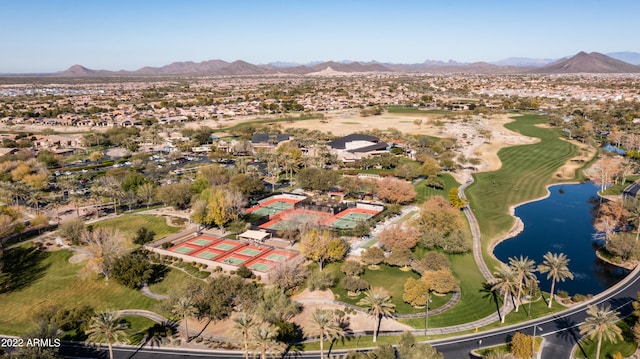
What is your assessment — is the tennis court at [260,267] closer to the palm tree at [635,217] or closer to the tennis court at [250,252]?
the tennis court at [250,252]

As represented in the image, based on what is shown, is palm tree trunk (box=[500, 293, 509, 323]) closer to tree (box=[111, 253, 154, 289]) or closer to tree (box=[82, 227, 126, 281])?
tree (box=[111, 253, 154, 289])

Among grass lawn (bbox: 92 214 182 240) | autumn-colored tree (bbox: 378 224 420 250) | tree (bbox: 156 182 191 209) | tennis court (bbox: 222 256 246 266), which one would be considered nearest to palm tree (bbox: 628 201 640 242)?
autumn-colored tree (bbox: 378 224 420 250)

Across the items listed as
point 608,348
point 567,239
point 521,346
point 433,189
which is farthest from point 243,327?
point 433,189

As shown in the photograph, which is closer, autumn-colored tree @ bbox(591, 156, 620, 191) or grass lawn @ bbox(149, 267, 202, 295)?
grass lawn @ bbox(149, 267, 202, 295)

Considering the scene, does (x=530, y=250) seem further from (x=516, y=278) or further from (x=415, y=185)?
(x=415, y=185)

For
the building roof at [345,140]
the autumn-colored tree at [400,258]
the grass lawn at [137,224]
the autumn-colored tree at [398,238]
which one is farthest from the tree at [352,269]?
the building roof at [345,140]

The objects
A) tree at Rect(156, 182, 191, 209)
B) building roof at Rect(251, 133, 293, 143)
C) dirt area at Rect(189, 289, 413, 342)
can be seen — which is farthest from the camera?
building roof at Rect(251, 133, 293, 143)
